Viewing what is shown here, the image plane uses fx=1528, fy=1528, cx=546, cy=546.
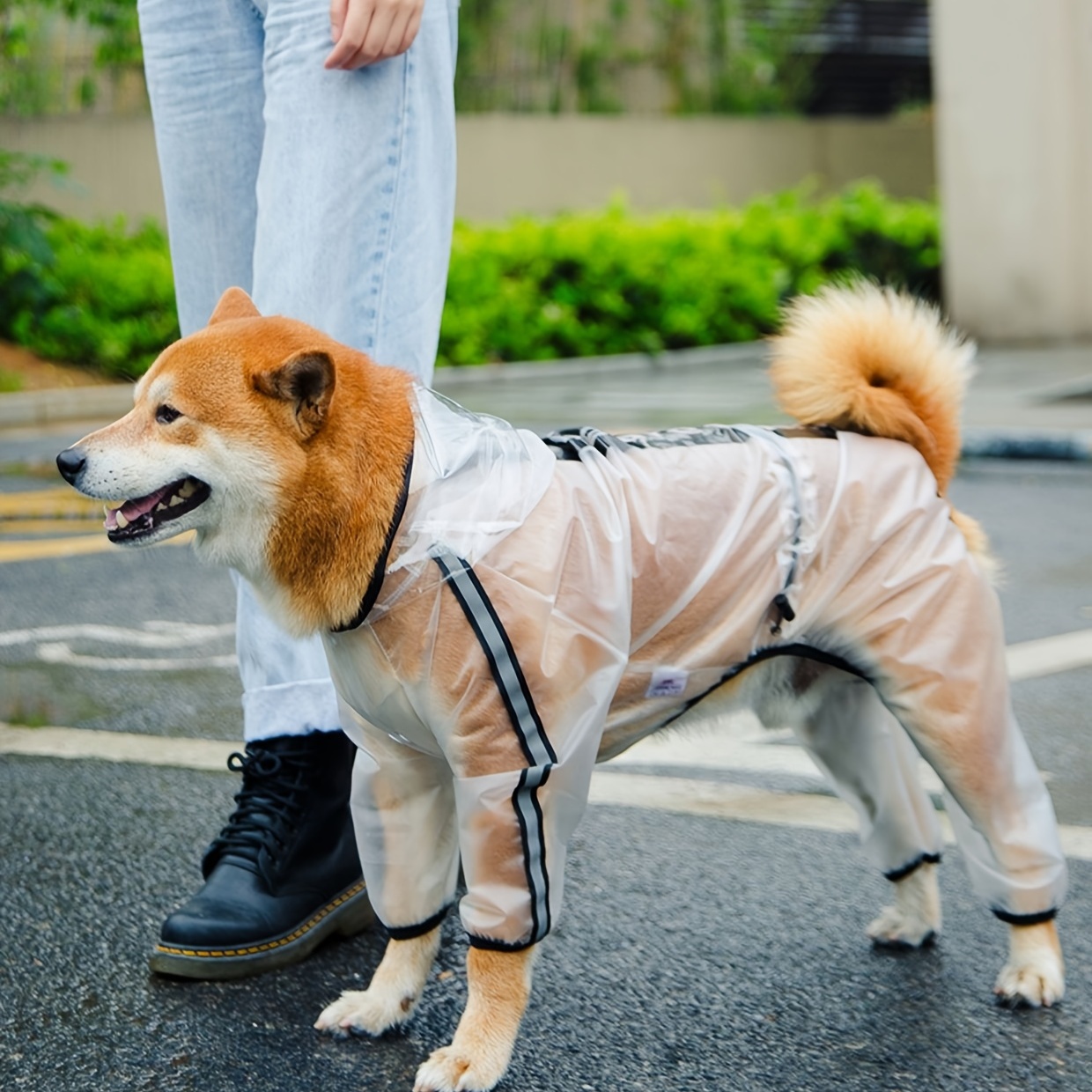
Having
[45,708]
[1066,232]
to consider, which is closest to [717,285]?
[1066,232]

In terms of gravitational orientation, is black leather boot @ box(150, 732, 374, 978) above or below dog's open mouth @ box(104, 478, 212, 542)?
below

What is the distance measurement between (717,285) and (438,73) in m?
12.6

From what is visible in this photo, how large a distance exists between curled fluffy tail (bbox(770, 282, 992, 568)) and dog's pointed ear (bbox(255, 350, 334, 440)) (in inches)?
34.1

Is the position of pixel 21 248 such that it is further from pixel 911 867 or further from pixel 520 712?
pixel 520 712

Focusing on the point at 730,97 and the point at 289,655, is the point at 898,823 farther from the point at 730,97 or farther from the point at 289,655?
the point at 730,97

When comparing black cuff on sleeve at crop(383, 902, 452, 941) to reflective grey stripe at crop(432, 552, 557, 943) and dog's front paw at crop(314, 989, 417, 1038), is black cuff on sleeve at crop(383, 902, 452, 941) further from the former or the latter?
reflective grey stripe at crop(432, 552, 557, 943)

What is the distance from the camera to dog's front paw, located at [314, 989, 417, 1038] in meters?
2.26

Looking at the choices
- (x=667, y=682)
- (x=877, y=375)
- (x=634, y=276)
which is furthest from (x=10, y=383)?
(x=667, y=682)

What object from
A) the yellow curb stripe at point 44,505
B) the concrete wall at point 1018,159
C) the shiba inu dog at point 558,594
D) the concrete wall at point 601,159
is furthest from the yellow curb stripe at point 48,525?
the concrete wall at point 1018,159

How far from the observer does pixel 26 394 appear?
1071 cm

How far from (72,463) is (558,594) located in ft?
2.25

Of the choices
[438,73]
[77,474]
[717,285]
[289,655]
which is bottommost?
[717,285]

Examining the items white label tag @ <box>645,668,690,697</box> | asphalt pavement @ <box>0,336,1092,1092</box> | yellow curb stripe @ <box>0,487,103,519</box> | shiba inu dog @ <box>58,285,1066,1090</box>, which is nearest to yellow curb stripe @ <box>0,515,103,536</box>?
yellow curb stripe @ <box>0,487,103,519</box>

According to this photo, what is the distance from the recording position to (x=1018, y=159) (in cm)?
1429
